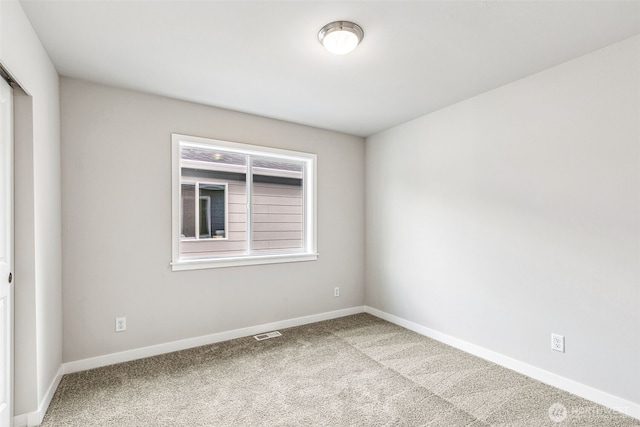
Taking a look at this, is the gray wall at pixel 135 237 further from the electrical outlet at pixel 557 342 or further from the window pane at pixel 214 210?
the electrical outlet at pixel 557 342

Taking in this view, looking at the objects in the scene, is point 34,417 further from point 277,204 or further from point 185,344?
point 277,204

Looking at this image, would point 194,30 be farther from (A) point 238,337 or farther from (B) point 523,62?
(A) point 238,337

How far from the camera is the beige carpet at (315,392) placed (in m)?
2.05

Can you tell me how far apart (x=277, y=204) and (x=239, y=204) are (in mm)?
489

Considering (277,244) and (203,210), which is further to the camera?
(277,244)

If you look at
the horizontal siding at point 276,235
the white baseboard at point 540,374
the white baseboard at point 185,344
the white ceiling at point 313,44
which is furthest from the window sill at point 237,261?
the white ceiling at point 313,44

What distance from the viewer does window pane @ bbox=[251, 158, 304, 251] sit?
3781 millimetres

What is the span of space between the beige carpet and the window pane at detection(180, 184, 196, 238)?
117 centimetres

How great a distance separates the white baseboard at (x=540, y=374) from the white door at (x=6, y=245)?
3435mm

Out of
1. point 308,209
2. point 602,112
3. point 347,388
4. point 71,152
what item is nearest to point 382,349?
point 347,388

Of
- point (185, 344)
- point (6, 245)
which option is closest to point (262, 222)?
point (185, 344)

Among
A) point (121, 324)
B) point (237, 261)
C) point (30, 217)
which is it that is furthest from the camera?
point (237, 261)

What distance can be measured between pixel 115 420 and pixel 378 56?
3.05 m

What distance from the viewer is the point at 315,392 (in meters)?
2.38
